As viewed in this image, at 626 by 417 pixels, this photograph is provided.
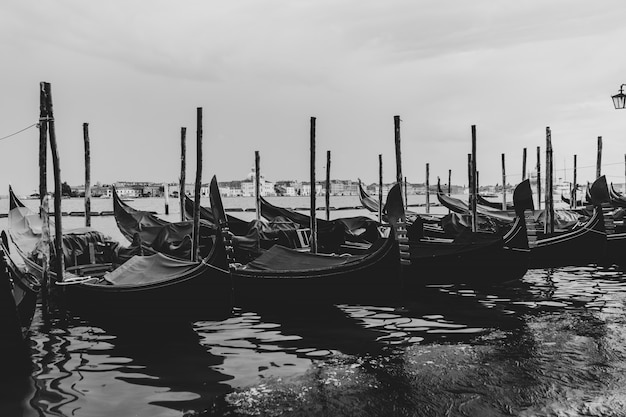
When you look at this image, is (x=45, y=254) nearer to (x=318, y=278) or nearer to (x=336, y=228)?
(x=318, y=278)

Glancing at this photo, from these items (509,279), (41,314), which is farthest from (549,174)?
(41,314)

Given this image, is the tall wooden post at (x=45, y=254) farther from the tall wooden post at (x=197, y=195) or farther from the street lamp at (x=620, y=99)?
the street lamp at (x=620, y=99)

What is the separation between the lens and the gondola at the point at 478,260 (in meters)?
10.7

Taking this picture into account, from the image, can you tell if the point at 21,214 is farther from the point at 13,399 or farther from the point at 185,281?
the point at 13,399

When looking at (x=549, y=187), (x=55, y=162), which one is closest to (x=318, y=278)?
(x=55, y=162)

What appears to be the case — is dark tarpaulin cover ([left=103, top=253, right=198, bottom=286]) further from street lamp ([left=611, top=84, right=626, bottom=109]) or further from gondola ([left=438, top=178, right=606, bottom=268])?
gondola ([left=438, top=178, right=606, bottom=268])

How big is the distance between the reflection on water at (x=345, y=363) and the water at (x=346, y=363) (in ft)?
0.06

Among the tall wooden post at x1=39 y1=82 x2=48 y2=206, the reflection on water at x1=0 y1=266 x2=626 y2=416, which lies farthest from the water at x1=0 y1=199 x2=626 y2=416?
the tall wooden post at x1=39 y1=82 x2=48 y2=206

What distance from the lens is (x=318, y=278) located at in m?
8.87

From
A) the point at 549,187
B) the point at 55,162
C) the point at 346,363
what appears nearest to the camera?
the point at 346,363

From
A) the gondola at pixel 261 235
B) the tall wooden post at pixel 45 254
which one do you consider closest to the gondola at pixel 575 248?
the gondola at pixel 261 235

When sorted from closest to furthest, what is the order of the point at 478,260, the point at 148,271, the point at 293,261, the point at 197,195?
the point at 148,271 < the point at 293,261 < the point at 478,260 < the point at 197,195

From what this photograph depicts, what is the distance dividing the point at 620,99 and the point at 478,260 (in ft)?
12.6

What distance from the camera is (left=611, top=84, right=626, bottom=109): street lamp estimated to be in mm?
8086
